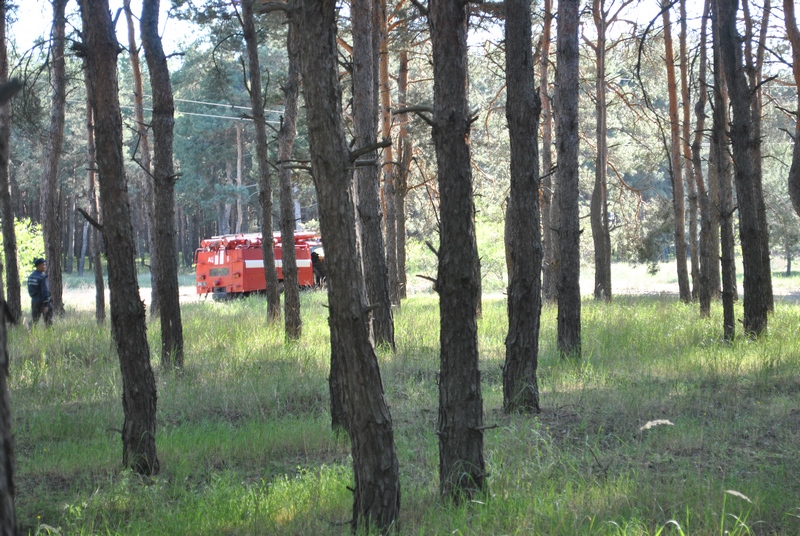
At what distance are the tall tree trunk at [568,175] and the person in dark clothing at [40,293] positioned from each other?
1062 centimetres

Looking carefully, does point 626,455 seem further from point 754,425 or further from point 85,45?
point 85,45

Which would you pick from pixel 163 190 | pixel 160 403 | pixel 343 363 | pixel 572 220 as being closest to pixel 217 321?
pixel 163 190

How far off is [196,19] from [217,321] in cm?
631

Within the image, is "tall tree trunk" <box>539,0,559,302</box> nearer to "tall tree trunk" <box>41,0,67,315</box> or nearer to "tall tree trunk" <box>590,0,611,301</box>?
"tall tree trunk" <box>590,0,611,301</box>

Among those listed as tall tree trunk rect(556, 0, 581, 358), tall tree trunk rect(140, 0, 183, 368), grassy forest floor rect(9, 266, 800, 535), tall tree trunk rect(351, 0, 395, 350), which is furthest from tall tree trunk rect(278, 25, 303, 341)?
tall tree trunk rect(556, 0, 581, 358)

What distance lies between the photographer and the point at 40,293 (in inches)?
601

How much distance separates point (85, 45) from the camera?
6293 mm

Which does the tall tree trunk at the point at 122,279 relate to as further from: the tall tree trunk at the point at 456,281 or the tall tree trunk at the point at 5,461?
the tall tree trunk at the point at 5,461

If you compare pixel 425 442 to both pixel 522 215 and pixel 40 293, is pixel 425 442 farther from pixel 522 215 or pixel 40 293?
pixel 40 293

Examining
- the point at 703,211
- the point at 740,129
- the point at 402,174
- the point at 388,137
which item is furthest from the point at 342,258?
the point at 402,174

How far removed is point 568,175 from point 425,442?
4.98 metres

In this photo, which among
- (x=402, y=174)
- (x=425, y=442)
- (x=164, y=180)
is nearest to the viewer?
(x=425, y=442)

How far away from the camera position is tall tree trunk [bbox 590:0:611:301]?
Result: 18391 mm

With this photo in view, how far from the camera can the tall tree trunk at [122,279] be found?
593cm
